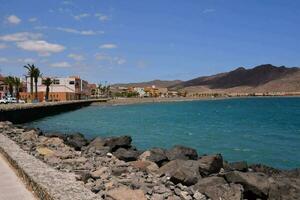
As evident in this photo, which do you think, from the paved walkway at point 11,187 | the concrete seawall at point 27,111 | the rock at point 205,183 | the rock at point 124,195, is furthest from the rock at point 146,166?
the concrete seawall at point 27,111

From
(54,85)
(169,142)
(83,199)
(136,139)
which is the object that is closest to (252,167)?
(83,199)

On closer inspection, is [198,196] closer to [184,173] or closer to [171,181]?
[184,173]

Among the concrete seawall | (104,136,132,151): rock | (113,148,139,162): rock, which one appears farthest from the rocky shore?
the concrete seawall

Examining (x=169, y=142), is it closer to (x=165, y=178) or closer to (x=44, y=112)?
(x=165, y=178)

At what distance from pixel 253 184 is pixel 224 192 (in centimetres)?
135

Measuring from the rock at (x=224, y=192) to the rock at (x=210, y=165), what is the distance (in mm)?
3156

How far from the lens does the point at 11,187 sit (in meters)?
10.1

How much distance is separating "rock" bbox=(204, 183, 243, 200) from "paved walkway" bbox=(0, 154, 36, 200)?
4.51m

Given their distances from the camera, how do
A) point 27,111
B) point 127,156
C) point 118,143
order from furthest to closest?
1. point 27,111
2. point 118,143
3. point 127,156

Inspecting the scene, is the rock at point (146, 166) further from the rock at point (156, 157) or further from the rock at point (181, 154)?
the rock at point (181, 154)

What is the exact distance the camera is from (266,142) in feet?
118

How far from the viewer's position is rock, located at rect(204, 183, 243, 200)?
11316mm

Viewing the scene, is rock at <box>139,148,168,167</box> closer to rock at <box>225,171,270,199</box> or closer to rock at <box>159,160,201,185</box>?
rock at <box>159,160,201,185</box>

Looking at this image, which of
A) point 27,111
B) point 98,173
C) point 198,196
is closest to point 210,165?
point 198,196
